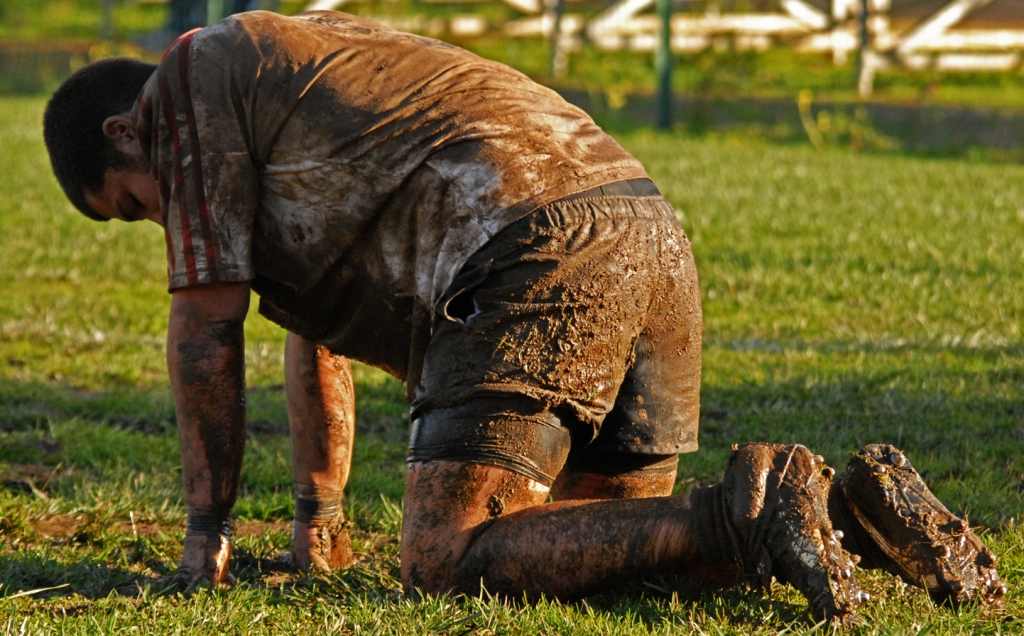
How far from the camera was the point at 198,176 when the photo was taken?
3201 millimetres

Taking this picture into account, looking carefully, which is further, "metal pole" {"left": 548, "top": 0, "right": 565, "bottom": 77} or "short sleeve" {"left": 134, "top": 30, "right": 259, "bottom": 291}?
"metal pole" {"left": 548, "top": 0, "right": 565, "bottom": 77}

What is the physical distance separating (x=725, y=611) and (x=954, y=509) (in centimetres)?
127

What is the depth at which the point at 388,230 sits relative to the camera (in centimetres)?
328

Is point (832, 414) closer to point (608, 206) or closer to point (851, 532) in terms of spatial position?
point (851, 532)

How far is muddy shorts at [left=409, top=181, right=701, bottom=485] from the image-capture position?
10.3ft

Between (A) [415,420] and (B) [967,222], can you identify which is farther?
(B) [967,222]

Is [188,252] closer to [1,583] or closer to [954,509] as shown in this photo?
[1,583]

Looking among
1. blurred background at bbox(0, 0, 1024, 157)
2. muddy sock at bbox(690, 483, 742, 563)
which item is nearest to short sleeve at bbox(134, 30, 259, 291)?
muddy sock at bbox(690, 483, 742, 563)

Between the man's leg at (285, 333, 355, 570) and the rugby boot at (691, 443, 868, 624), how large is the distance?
4.25 feet

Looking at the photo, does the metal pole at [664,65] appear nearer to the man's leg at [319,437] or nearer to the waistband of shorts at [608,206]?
the man's leg at [319,437]

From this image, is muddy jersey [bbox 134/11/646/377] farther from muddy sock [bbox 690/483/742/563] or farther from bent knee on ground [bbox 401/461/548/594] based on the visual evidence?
muddy sock [bbox 690/483/742/563]

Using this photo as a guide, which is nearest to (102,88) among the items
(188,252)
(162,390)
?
(188,252)

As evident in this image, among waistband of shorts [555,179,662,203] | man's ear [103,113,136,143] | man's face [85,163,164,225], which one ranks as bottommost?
man's face [85,163,164,225]

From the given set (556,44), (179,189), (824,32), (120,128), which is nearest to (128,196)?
(120,128)
